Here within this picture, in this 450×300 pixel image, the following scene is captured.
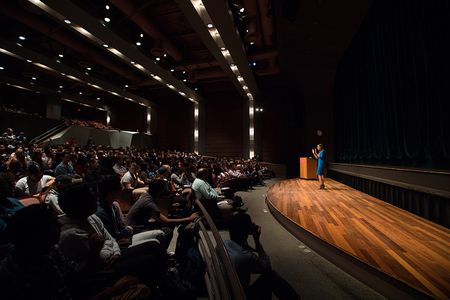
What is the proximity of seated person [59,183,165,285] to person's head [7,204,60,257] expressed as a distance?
1.09 ft

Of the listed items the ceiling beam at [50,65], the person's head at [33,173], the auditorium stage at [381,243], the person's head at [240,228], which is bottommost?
the auditorium stage at [381,243]

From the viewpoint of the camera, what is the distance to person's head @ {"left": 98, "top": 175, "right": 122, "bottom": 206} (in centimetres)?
198

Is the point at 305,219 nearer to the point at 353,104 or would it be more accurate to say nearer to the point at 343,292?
the point at 343,292

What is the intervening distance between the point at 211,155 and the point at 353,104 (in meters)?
8.94

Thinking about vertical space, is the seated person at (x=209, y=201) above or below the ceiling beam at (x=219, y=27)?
below

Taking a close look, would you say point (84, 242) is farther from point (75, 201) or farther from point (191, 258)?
point (191, 258)

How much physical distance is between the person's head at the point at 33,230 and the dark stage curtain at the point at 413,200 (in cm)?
429

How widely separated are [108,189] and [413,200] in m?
4.60

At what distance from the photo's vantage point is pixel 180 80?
39.5 feet

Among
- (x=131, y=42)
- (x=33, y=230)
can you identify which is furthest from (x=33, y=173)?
(x=131, y=42)

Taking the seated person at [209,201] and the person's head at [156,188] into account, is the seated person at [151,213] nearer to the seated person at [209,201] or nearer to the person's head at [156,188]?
the person's head at [156,188]

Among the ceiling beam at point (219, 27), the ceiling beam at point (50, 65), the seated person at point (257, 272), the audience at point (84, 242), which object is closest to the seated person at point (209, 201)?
the audience at point (84, 242)

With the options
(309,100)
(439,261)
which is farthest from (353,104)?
(439,261)

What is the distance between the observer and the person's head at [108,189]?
1.98 metres
